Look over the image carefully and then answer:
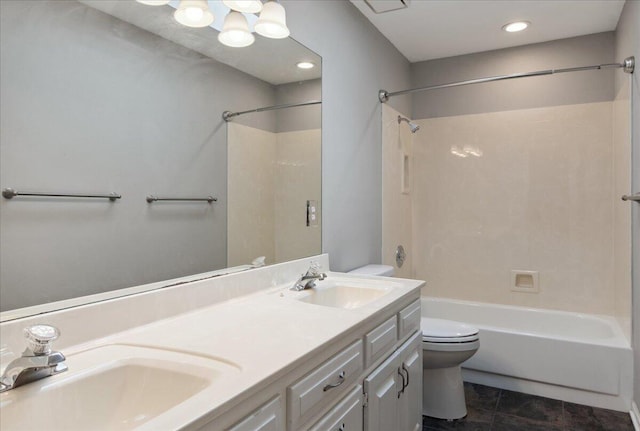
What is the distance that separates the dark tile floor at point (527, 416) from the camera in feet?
7.44

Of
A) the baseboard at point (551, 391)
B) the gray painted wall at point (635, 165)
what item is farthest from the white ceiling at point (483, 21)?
the baseboard at point (551, 391)

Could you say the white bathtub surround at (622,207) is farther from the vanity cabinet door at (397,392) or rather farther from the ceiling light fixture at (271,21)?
the ceiling light fixture at (271,21)

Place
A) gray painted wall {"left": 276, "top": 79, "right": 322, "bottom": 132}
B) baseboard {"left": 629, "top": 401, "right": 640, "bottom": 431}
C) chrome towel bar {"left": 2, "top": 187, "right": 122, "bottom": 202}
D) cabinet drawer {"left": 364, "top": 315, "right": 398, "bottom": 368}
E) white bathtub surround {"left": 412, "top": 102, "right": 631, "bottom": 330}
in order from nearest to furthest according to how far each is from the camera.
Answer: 1. chrome towel bar {"left": 2, "top": 187, "right": 122, "bottom": 202}
2. cabinet drawer {"left": 364, "top": 315, "right": 398, "bottom": 368}
3. gray painted wall {"left": 276, "top": 79, "right": 322, "bottom": 132}
4. baseboard {"left": 629, "top": 401, "right": 640, "bottom": 431}
5. white bathtub surround {"left": 412, "top": 102, "right": 631, "bottom": 330}

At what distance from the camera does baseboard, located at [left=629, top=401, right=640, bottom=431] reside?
2206 millimetres

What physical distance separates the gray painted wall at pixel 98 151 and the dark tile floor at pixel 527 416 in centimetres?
169

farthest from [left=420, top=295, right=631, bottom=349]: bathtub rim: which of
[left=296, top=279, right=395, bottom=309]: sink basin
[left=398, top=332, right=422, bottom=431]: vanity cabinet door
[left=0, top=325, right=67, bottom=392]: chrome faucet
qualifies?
[left=0, top=325, right=67, bottom=392]: chrome faucet

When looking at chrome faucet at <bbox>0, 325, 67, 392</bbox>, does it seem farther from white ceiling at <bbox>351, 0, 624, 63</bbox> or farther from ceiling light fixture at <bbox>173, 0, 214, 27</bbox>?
white ceiling at <bbox>351, 0, 624, 63</bbox>

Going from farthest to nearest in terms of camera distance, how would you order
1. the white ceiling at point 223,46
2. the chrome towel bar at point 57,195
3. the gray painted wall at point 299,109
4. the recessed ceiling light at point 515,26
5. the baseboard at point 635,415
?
the recessed ceiling light at point 515,26, the baseboard at point 635,415, the gray painted wall at point 299,109, the white ceiling at point 223,46, the chrome towel bar at point 57,195

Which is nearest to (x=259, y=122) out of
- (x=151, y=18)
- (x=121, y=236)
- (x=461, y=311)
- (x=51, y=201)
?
(x=151, y=18)

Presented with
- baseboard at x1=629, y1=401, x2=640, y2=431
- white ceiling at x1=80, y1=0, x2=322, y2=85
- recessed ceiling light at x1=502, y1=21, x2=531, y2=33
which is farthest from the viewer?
recessed ceiling light at x1=502, y1=21, x2=531, y2=33

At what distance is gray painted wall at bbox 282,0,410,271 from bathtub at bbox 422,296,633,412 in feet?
A: 3.22

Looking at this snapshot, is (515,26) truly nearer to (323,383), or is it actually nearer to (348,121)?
(348,121)

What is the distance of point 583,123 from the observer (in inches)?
121

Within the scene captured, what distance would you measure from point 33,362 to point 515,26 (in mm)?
3216
